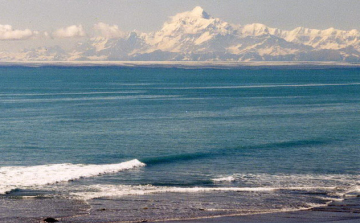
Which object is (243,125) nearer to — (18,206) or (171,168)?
(171,168)

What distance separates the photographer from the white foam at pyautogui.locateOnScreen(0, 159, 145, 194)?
4670 cm

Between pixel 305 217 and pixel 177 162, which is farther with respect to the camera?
pixel 177 162

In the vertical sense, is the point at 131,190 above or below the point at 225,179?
below

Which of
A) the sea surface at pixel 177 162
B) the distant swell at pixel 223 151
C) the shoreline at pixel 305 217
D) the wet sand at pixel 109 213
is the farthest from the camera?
the distant swell at pixel 223 151

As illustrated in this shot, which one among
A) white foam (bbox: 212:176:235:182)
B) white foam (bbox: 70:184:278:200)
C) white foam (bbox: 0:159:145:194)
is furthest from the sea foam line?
white foam (bbox: 0:159:145:194)

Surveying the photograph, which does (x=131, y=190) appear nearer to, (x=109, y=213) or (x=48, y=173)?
(x=109, y=213)

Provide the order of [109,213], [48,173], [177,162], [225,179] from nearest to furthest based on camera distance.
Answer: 1. [109,213]
2. [225,179]
3. [48,173]
4. [177,162]

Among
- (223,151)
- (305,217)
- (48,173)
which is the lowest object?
(305,217)

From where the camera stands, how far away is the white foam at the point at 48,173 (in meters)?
46.7

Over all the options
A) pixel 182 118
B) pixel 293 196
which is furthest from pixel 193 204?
pixel 182 118

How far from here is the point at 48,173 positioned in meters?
50.4

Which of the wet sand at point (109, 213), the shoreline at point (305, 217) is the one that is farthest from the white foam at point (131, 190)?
the shoreline at point (305, 217)

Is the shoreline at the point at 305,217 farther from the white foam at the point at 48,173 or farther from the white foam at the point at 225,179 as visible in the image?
the white foam at the point at 48,173

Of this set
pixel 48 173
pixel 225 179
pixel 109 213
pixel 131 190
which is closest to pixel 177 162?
pixel 225 179
